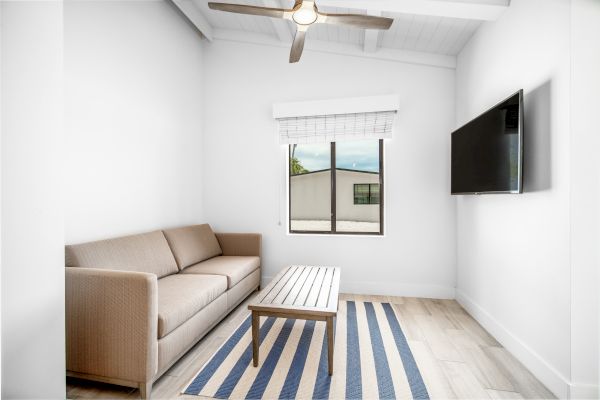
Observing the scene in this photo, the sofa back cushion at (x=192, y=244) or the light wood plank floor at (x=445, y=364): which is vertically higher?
the sofa back cushion at (x=192, y=244)

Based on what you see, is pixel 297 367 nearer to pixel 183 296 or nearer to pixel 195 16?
pixel 183 296

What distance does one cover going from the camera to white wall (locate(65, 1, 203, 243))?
2141 mm

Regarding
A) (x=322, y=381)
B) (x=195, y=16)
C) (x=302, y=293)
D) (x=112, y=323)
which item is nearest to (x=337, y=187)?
(x=302, y=293)

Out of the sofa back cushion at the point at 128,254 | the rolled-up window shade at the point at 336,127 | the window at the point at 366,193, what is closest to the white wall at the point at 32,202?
the sofa back cushion at the point at 128,254

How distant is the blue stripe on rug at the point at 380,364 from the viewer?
168 cm

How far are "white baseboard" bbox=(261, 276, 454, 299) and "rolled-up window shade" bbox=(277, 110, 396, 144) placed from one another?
176 cm

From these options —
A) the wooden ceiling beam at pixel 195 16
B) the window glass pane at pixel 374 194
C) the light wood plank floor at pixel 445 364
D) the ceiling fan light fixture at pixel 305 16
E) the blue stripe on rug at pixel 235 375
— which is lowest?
the light wood plank floor at pixel 445 364

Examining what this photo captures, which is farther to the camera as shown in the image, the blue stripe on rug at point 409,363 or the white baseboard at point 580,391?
the blue stripe on rug at point 409,363

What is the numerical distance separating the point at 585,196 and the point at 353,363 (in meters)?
1.71

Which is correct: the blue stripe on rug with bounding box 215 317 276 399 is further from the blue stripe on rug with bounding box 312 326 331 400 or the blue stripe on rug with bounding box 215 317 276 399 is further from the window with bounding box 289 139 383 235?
the window with bounding box 289 139 383 235

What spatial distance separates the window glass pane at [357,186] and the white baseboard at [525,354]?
4.60ft

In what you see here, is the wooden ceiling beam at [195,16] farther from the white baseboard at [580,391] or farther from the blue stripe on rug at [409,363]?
the white baseboard at [580,391]

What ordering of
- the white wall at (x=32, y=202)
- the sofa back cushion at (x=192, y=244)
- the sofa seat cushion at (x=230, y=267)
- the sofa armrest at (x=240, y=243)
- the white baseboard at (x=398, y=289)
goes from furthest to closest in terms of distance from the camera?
the sofa armrest at (x=240, y=243) < the white baseboard at (x=398, y=289) < the sofa back cushion at (x=192, y=244) < the sofa seat cushion at (x=230, y=267) < the white wall at (x=32, y=202)

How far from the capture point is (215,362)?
1966mm
